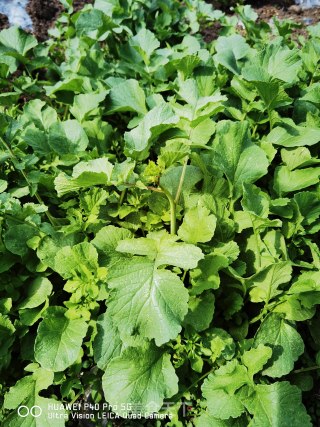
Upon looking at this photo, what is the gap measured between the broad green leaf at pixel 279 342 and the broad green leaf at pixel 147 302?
426 mm

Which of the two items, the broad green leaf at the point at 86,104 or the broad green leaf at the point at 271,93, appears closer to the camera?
the broad green leaf at the point at 271,93

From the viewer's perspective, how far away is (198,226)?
156 cm

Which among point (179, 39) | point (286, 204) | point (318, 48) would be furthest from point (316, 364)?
point (179, 39)

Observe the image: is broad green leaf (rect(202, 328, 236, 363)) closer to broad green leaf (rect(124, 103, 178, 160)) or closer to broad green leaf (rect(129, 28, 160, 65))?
broad green leaf (rect(124, 103, 178, 160))

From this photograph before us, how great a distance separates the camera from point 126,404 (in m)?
1.44

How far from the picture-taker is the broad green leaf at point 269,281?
5.08ft

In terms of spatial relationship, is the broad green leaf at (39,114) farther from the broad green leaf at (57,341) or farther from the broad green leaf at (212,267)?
the broad green leaf at (212,267)

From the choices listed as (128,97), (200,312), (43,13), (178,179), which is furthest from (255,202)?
(43,13)

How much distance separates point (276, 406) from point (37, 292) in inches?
40.7

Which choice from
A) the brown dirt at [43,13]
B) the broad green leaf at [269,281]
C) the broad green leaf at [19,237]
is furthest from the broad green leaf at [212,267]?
the brown dirt at [43,13]

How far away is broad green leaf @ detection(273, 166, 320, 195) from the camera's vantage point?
68.4 inches

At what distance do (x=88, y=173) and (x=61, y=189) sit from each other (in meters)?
0.17

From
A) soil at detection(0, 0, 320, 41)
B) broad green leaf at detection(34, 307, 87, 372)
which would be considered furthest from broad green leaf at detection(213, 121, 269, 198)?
soil at detection(0, 0, 320, 41)

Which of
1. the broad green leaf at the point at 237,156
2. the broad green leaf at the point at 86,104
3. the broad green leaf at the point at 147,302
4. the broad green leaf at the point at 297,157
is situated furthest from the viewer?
the broad green leaf at the point at 86,104
